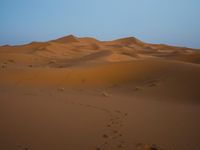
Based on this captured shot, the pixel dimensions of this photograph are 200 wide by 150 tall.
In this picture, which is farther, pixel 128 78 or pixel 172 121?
pixel 128 78

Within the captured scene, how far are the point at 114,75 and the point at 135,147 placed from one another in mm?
7849

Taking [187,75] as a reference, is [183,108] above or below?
below

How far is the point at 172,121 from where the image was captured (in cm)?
565

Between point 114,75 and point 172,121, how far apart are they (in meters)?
6.40

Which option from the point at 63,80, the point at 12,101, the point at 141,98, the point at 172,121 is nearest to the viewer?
the point at 172,121

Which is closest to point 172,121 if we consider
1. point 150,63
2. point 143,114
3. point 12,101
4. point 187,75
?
point 143,114

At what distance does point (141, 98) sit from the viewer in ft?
27.1

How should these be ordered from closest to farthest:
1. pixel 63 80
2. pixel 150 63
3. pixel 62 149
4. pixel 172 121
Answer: pixel 62 149 → pixel 172 121 → pixel 63 80 → pixel 150 63

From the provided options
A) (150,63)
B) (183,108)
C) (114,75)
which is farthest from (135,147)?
(150,63)

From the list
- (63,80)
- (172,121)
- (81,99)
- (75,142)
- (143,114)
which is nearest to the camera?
(75,142)

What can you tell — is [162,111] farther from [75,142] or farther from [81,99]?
[75,142]

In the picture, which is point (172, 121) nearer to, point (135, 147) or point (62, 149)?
point (135, 147)

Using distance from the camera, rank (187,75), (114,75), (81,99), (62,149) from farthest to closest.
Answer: (114,75)
(187,75)
(81,99)
(62,149)

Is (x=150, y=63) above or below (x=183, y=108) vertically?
above
